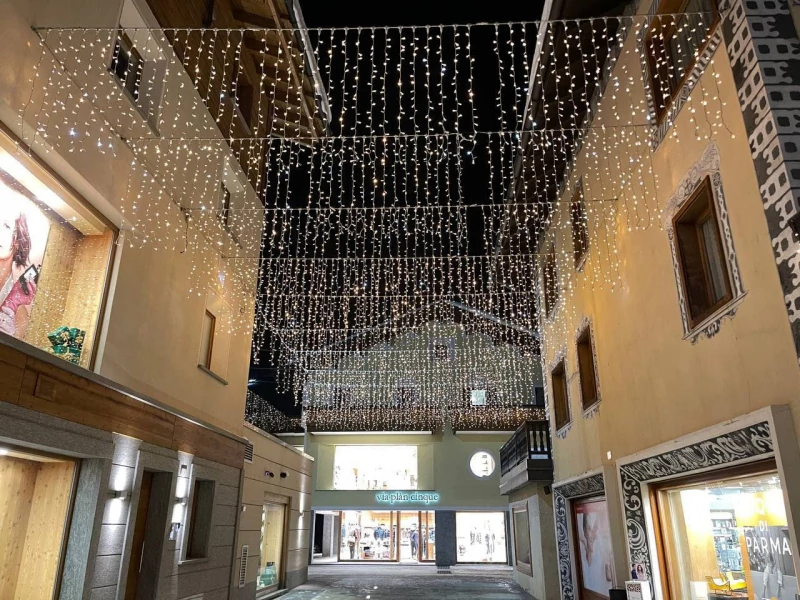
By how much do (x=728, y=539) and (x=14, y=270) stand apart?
21.9 ft

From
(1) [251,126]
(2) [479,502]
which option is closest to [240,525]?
(1) [251,126]

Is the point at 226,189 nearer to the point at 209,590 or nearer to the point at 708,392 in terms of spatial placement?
the point at 209,590

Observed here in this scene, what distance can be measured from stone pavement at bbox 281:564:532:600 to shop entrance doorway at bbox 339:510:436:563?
2.16 m

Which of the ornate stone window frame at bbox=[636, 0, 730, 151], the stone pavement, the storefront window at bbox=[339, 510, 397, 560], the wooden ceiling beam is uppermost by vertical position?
the wooden ceiling beam

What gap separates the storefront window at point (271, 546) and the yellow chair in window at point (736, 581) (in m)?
8.89

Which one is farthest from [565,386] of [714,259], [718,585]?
[714,259]

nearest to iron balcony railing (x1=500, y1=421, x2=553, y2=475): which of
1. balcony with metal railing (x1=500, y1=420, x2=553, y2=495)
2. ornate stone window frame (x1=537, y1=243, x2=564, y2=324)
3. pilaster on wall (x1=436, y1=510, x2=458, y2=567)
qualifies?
balcony with metal railing (x1=500, y1=420, x2=553, y2=495)

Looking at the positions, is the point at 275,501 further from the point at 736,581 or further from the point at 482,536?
the point at 482,536

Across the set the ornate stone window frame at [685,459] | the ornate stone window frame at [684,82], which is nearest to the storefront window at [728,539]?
the ornate stone window frame at [685,459]

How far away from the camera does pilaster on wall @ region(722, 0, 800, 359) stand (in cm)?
355

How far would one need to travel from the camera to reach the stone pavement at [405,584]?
12.4 m

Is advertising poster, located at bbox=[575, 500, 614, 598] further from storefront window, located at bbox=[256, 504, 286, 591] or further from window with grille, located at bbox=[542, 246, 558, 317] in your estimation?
storefront window, located at bbox=[256, 504, 286, 591]

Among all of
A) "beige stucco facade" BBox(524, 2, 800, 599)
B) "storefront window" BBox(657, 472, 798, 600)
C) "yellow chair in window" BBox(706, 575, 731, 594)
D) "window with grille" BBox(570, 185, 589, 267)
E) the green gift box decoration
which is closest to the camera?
"beige stucco facade" BBox(524, 2, 800, 599)

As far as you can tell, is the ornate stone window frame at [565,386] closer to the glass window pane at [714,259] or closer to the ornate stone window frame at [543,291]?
the ornate stone window frame at [543,291]
